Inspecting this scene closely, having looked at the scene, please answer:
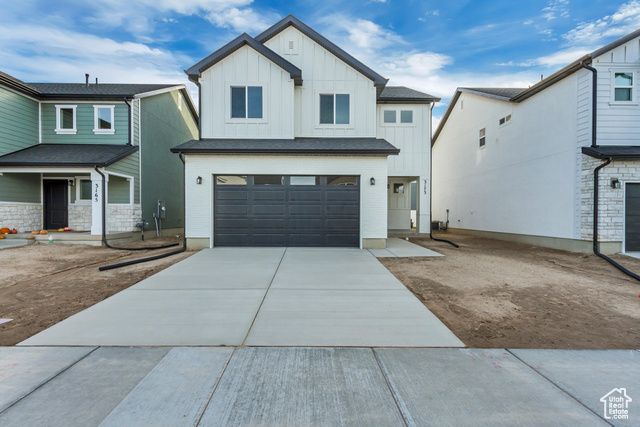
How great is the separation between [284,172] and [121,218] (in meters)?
8.11

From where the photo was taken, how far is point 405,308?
449 centimetres

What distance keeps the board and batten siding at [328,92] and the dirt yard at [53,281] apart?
6.51 meters

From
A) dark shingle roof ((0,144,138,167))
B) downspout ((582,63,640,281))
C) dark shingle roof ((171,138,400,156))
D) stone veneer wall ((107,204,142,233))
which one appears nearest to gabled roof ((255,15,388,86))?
dark shingle roof ((171,138,400,156))

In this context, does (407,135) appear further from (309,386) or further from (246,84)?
(309,386)

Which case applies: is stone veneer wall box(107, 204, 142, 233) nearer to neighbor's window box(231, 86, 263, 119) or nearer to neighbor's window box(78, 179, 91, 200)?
neighbor's window box(78, 179, 91, 200)

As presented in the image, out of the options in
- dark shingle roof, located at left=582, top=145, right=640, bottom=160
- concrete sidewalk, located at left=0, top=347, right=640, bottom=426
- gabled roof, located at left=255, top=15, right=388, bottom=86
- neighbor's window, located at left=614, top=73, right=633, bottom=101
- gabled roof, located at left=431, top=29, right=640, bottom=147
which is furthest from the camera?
gabled roof, located at left=255, top=15, right=388, bottom=86

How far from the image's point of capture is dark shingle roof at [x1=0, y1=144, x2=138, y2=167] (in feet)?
35.6

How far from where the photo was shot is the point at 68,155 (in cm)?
1164

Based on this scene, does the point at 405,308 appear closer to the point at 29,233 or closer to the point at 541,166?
the point at 541,166

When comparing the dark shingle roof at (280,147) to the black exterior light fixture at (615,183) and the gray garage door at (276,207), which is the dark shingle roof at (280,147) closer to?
the gray garage door at (276,207)

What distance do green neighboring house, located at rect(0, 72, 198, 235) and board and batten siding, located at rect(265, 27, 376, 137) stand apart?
751cm

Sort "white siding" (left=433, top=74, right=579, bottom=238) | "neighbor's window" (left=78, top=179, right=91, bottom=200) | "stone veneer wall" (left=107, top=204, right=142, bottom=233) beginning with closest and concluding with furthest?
1. "white siding" (left=433, top=74, right=579, bottom=238)
2. "stone veneer wall" (left=107, top=204, right=142, bottom=233)
3. "neighbor's window" (left=78, top=179, right=91, bottom=200)

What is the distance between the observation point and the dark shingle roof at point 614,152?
8.62m

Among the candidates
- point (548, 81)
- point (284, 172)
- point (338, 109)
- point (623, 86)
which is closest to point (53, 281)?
point (284, 172)
